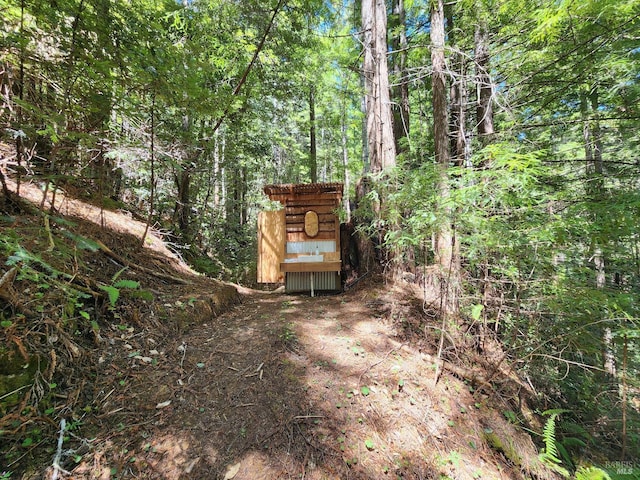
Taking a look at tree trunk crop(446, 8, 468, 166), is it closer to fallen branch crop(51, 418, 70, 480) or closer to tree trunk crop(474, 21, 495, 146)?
tree trunk crop(474, 21, 495, 146)

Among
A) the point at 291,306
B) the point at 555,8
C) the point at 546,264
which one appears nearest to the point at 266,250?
the point at 291,306

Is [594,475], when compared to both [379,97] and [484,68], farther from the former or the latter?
[484,68]

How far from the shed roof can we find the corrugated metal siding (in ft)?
7.08

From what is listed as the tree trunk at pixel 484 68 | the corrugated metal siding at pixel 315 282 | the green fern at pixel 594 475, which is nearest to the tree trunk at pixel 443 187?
the tree trunk at pixel 484 68

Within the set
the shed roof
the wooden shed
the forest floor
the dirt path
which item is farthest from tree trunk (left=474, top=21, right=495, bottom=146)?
the dirt path

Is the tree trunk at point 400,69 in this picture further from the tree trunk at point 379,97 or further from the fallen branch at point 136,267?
the fallen branch at point 136,267

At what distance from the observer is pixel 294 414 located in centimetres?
246

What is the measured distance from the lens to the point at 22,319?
2178mm

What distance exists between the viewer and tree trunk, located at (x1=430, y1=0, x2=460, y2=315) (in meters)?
3.09

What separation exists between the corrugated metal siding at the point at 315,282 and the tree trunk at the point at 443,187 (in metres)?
3.47

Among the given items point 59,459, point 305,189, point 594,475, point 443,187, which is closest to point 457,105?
point 443,187

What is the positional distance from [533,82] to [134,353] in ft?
24.1

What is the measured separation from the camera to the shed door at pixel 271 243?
6.89 m

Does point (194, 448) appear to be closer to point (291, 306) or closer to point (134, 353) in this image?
point (134, 353)
